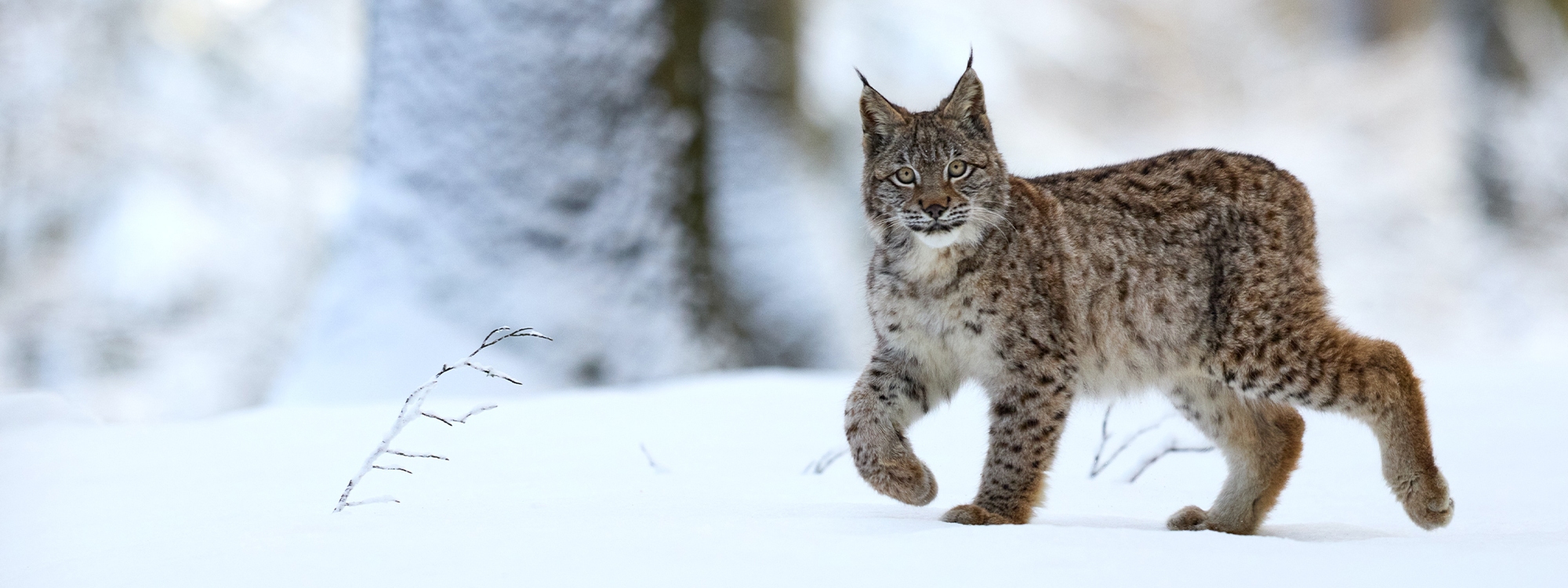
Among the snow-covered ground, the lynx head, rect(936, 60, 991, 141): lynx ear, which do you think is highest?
rect(936, 60, 991, 141): lynx ear

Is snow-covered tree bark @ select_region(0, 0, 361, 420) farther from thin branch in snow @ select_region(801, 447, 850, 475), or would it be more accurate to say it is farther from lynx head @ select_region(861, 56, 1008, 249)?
lynx head @ select_region(861, 56, 1008, 249)

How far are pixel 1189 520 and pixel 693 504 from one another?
127 cm

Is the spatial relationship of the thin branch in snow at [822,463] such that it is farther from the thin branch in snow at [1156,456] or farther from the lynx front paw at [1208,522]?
the lynx front paw at [1208,522]

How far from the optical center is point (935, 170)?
10.6 feet

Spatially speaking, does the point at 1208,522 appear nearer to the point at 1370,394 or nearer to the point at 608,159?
the point at 1370,394

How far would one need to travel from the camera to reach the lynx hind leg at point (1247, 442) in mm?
3457

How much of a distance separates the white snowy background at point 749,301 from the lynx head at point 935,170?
2.35 ft

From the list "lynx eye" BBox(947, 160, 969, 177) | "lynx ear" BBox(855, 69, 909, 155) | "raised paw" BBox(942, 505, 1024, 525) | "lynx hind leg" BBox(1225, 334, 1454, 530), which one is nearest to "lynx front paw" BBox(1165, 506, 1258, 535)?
"lynx hind leg" BBox(1225, 334, 1454, 530)

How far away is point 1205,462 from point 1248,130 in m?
8.66

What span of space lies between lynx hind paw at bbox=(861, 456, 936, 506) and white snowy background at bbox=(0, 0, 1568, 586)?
8 centimetres

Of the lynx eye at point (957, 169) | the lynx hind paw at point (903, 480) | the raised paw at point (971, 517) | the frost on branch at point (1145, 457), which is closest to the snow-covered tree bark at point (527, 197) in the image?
the frost on branch at point (1145, 457)

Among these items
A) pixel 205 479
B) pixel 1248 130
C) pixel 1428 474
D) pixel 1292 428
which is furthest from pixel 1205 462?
pixel 1248 130

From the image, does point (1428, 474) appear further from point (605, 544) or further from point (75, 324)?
point (75, 324)

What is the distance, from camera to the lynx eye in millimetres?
3250
